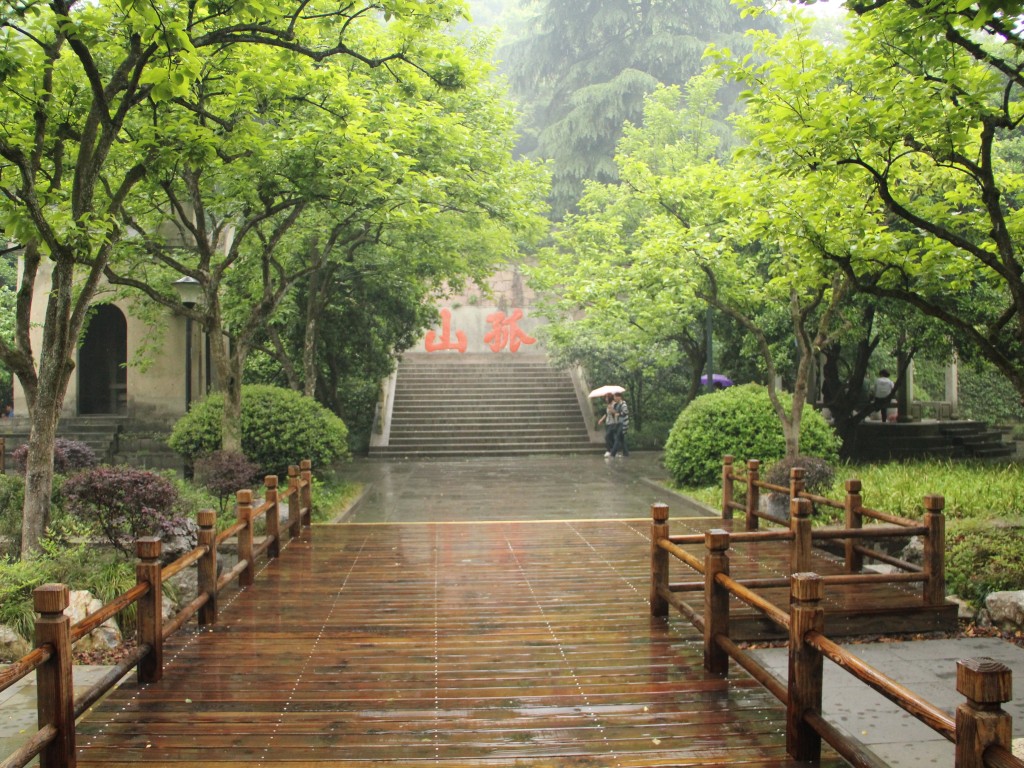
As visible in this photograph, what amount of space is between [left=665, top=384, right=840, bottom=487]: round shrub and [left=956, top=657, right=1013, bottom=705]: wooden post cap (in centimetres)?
1104

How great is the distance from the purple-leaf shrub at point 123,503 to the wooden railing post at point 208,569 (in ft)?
6.54

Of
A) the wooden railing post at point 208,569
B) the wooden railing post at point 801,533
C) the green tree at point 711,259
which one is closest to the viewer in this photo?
the wooden railing post at point 208,569

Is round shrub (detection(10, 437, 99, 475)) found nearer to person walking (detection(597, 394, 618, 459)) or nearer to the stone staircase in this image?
the stone staircase

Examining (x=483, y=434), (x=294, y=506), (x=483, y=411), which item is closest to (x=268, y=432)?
(x=294, y=506)

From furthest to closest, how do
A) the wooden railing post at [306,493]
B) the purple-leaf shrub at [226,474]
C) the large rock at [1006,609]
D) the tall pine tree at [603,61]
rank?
the tall pine tree at [603,61]
the purple-leaf shrub at [226,474]
the wooden railing post at [306,493]
the large rock at [1006,609]

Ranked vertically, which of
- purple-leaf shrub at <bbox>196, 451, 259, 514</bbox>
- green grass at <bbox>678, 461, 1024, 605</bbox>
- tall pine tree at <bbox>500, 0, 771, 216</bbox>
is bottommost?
green grass at <bbox>678, 461, 1024, 605</bbox>

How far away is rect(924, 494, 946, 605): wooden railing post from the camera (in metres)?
6.49

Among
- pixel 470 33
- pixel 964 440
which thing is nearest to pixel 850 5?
pixel 470 33

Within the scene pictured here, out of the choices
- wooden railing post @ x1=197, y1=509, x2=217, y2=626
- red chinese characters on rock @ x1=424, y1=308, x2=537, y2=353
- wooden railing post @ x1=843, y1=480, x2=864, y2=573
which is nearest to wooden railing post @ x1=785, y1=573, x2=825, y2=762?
wooden railing post @ x1=843, y1=480, x2=864, y2=573

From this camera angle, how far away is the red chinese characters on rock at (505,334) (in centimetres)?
3052

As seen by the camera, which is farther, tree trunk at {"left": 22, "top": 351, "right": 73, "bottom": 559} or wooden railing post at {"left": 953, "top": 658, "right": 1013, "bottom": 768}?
tree trunk at {"left": 22, "top": 351, "right": 73, "bottom": 559}

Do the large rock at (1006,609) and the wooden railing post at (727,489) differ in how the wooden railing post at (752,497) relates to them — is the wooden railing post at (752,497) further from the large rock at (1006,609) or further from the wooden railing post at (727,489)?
A: the large rock at (1006,609)

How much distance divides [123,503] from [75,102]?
383 centimetres

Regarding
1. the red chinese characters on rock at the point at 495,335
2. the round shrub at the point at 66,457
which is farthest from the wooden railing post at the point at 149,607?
the red chinese characters on rock at the point at 495,335
